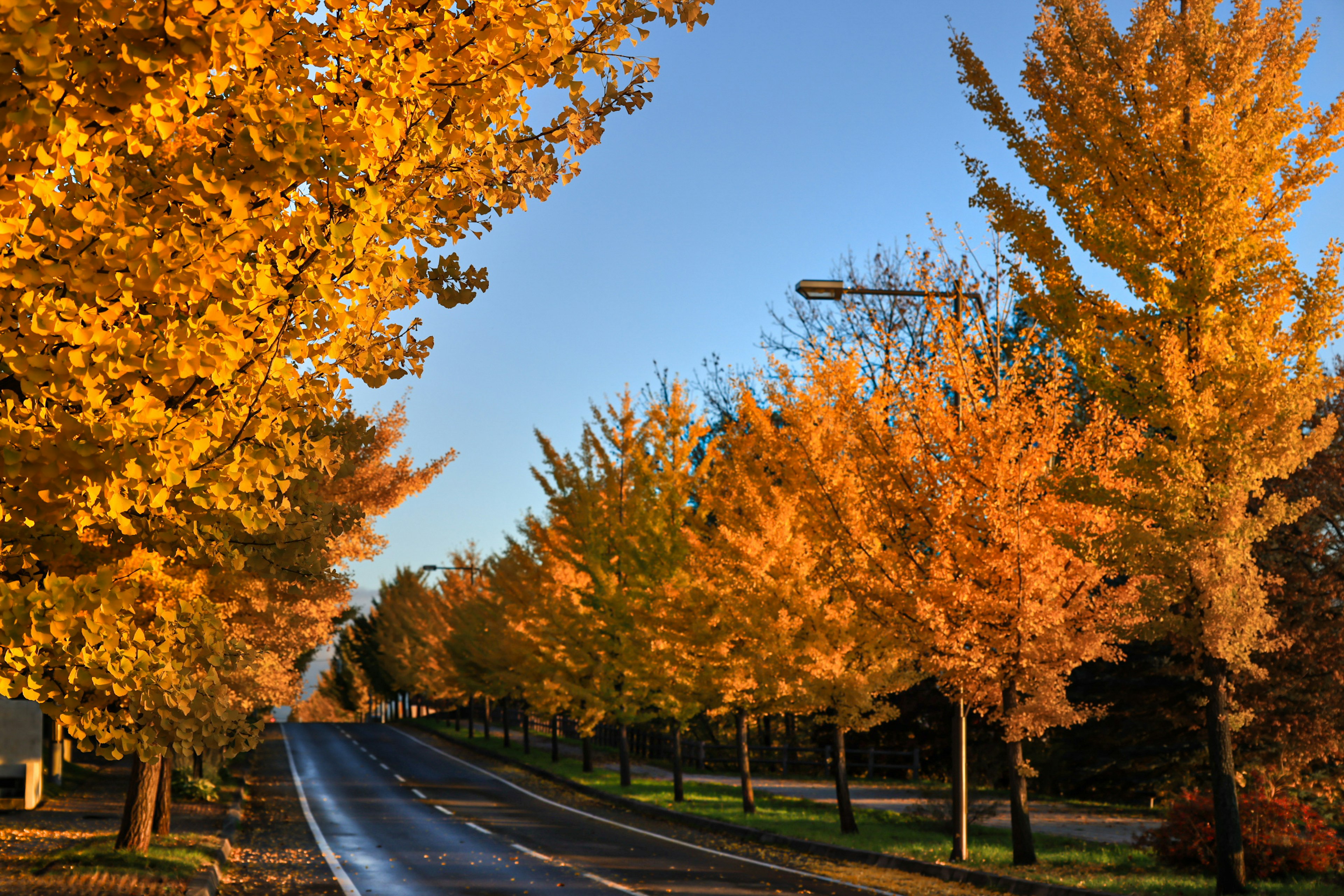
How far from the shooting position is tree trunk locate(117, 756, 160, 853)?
13.2m

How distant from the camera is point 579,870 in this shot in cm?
1403

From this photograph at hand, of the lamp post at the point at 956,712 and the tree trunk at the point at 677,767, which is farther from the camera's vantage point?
the tree trunk at the point at 677,767

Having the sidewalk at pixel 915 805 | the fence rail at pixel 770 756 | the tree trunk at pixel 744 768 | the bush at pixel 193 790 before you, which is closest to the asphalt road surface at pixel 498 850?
the tree trunk at pixel 744 768

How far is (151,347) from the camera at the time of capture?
3426 millimetres

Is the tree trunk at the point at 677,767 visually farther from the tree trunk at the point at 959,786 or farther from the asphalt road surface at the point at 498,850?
the tree trunk at the point at 959,786

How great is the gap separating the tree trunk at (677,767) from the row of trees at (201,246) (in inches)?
756

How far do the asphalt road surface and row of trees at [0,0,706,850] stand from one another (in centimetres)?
943

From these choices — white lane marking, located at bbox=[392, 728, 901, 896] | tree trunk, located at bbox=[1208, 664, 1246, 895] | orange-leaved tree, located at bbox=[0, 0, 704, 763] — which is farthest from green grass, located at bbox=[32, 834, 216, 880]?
tree trunk, located at bbox=[1208, 664, 1246, 895]

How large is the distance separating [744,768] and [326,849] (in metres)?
8.12

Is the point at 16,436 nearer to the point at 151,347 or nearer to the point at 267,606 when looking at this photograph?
the point at 151,347

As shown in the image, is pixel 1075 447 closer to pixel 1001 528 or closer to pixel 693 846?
pixel 1001 528

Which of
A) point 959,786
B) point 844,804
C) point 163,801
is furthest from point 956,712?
point 163,801

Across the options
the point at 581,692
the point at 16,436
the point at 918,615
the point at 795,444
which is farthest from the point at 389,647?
the point at 16,436

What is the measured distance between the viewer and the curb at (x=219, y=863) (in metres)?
11.7
